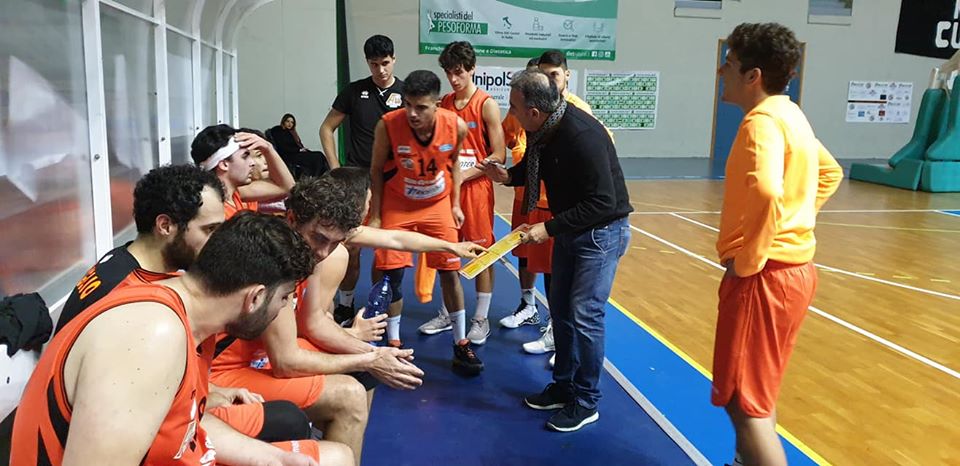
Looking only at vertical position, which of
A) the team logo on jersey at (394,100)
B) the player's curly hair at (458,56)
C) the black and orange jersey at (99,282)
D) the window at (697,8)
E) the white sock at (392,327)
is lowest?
the white sock at (392,327)

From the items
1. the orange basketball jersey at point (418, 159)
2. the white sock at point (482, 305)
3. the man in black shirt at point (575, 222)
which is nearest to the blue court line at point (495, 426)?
the man in black shirt at point (575, 222)

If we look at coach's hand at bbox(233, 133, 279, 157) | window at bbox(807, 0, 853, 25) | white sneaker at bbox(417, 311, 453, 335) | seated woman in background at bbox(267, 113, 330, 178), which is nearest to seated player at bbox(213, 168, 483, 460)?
coach's hand at bbox(233, 133, 279, 157)

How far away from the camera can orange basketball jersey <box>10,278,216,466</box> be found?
1.18 meters

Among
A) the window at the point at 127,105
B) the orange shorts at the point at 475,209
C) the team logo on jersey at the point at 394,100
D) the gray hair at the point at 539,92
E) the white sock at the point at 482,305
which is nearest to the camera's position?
the gray hair at the point at 539,92

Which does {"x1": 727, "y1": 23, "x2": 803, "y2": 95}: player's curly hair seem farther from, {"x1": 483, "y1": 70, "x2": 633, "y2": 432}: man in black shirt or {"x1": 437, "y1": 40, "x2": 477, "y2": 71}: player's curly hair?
{"x1": 437, "y1": 40, "x2": 477, "y2": 71}: player's curly hair

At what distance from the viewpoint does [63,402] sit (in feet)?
3.82

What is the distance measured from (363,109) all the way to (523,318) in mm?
1822

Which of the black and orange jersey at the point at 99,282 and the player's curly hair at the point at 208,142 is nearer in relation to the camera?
the black and orange jersey at the point at 99,282

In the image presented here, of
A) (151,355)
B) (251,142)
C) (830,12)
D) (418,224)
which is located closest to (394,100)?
(418,224)

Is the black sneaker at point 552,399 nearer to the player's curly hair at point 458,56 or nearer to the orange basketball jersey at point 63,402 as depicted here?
the player's curly hair at point 458,56

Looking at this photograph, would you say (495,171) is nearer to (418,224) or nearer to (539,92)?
(418,224)

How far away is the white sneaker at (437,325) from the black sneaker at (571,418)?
1.30 metres

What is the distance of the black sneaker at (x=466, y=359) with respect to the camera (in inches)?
144

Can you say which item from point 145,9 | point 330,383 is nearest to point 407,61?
point 145,9
